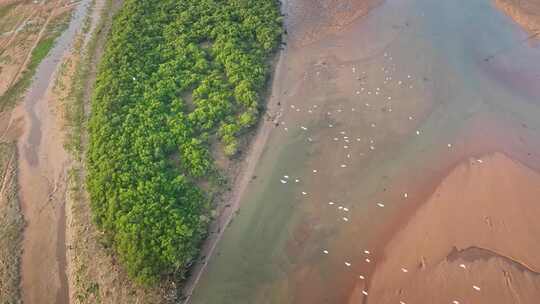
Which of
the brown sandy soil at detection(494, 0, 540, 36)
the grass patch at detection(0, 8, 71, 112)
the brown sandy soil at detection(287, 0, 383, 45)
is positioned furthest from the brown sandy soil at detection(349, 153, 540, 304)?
the grass patch at detection(0, 8, 71, 112)

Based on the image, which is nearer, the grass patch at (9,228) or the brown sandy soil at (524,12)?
the grass patch at (9,228)

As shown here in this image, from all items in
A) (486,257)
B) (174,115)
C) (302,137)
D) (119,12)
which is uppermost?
(119,12)

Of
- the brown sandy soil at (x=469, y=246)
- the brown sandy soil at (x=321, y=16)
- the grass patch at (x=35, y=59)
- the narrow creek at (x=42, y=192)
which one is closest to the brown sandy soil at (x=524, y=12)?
the brown sandy soil at (x=321, y=16)

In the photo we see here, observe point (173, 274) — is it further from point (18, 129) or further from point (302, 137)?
point (18, 129)

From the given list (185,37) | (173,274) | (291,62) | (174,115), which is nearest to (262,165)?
(174,115)

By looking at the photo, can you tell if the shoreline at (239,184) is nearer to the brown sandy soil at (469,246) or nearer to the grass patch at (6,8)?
the brown sandy soil at (469,246)

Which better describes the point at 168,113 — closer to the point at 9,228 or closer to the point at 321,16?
the point at 9,228
